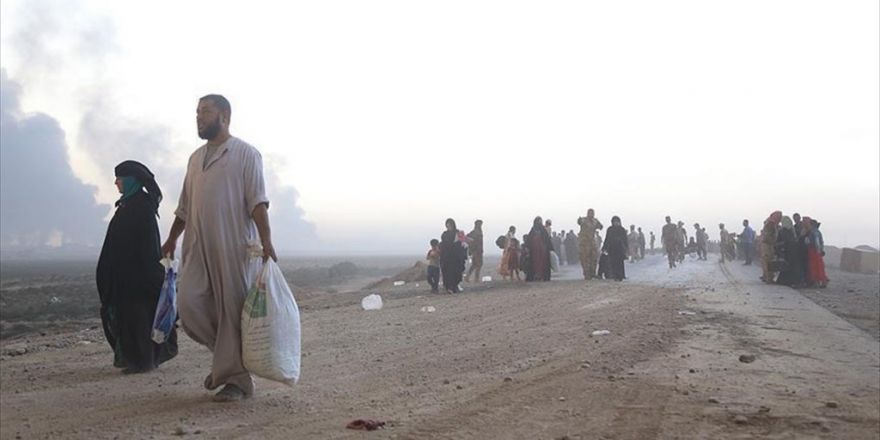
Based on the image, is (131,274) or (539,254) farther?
(539,254)

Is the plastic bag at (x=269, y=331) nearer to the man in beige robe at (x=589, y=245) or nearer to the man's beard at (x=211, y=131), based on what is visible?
the man's beard at (x=211, y=131)

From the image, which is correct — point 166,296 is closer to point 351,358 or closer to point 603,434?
point 351,358

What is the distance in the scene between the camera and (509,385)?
5.00 meters

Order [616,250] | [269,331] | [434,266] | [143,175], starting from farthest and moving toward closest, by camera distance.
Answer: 1. [616,250]
2. [434,266]
3. [143,175]
4. [269,331]

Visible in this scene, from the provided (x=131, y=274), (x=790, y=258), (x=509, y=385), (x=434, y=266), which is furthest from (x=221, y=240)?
(x=790, y=258)

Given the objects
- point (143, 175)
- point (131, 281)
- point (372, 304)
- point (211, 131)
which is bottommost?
point (372, 304)

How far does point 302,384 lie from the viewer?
5.16m

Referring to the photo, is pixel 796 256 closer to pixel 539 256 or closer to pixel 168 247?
pixel 539 256

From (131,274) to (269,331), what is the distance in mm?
2384

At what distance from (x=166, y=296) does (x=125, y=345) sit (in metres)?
0.80

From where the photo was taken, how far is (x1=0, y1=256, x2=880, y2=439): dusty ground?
400cm

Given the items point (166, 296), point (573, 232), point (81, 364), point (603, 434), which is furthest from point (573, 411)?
point (573, 232)

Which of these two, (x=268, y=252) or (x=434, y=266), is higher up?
(x=268, y=252)

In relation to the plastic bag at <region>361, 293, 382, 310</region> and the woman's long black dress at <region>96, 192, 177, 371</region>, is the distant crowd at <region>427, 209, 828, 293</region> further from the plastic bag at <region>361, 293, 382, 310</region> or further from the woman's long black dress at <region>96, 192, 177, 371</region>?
the woman's long black dress at <region>96, 192, 177, 371</region>
